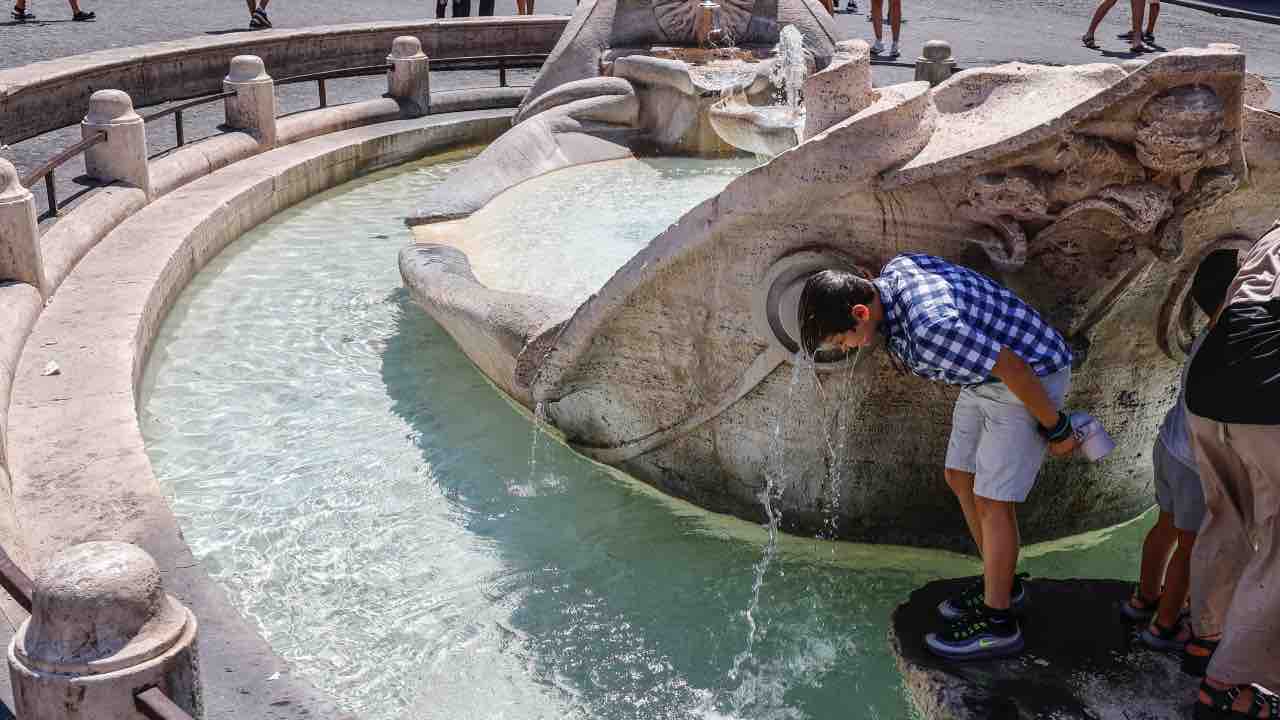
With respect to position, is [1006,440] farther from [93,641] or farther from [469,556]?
[93,641]

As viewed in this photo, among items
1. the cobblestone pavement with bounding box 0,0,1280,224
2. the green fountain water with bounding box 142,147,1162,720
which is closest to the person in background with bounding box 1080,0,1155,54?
the cobblestone pavement with bounding box 0,0,1280,224

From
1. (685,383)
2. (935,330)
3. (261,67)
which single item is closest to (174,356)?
(685,383)

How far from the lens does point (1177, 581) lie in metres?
3.43

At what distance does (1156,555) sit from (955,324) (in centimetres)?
98

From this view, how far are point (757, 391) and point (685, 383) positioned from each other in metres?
0.30

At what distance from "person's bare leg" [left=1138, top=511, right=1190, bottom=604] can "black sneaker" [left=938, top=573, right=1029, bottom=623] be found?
1.07ft

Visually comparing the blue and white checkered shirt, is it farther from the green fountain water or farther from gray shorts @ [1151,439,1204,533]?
the green fountain water

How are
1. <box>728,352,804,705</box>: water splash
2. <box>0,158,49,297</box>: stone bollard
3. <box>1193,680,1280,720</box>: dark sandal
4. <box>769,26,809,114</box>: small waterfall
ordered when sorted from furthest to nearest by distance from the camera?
<box>769,26,809,114</box>: small waterfall
<box>0,158,49,297</box>: stone bollard
<box>728,352,804,705</box>: water splash
<box>1193,680,1280,720</box>: dark sandal

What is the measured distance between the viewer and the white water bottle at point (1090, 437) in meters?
3.31

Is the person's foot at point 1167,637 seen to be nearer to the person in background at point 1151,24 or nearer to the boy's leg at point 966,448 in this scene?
the boy's leg at point 966,448

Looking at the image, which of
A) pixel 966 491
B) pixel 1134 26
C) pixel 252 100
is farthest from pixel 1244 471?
pixel 1134 26

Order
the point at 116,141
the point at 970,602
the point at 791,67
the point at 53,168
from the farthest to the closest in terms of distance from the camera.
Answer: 1. the point at 791,67
2. the point at 116,141
3. the point at 53,168
4. the point at 970,602

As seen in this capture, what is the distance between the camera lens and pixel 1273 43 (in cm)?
1645

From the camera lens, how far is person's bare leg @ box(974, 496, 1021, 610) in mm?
3406
